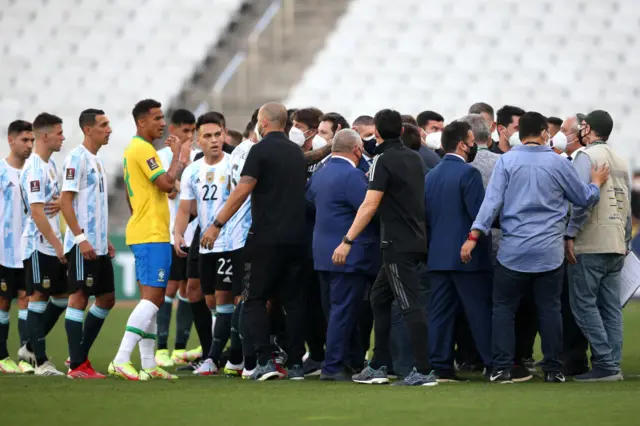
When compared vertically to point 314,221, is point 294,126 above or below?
above

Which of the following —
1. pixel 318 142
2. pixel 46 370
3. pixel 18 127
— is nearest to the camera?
pixel 46 370

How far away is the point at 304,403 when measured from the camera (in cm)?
817

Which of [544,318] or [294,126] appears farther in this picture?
[294,126]

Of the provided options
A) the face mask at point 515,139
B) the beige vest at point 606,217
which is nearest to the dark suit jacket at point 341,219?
the face mask at point 515,139

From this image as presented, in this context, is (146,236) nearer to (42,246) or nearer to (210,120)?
(210,120)

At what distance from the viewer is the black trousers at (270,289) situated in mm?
10047

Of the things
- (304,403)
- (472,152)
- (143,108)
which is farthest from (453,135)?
(304,403)

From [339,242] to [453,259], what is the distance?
0.94m

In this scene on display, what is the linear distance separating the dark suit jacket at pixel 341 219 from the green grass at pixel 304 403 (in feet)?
3.40

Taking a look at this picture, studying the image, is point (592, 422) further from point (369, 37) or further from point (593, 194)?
point (369, 37)

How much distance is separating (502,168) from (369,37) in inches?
608

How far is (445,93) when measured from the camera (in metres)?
23.9

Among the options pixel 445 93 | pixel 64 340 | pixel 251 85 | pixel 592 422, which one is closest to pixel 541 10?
pixel 445 93

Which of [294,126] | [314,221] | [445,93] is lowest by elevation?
[314,221]
